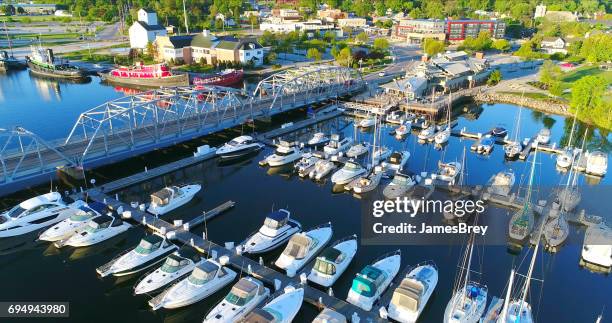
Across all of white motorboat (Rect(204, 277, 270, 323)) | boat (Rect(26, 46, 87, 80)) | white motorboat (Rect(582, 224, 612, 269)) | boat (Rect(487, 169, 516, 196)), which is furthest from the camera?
boat (Rect(26, 46, 87, 80))

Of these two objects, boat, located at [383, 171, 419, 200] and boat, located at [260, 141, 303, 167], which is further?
boat, located at [260, 141, 303, 167]

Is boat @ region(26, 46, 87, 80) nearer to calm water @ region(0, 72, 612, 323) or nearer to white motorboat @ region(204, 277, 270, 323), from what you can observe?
calm water @ region(0, 72, 612, 323)

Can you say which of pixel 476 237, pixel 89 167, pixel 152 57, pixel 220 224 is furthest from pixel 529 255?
pixel 152 57

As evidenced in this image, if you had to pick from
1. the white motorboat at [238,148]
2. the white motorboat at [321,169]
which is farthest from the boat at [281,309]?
the white motorboat at [238,148]

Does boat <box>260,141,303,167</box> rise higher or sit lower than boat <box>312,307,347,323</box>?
higher

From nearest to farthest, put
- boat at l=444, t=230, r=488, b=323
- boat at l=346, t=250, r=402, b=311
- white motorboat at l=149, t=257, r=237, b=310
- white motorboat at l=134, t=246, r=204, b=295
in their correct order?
boat at l=444, t=230, r=488, b=323
boat at l=346, t=250, r=402, b=311
white motorboat at l=149, t=257, r=237, b=310
white motorboat at l=134, t=246, r=204, b=295

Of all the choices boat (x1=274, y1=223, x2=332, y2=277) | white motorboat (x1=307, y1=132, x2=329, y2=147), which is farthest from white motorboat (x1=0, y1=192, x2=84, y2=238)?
white motorboat (x1=307, y1=132, x2=329, y2=147)

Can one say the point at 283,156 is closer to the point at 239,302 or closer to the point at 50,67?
the point at 239,302
